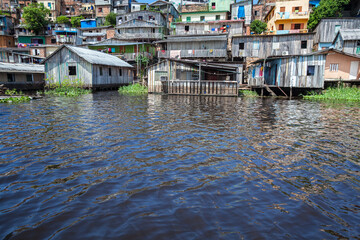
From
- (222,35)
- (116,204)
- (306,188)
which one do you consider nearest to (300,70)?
(222,35)

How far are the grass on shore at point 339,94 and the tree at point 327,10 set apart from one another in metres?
22.7

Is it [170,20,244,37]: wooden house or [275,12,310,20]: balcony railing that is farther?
[170,20,244,37]: wooden house

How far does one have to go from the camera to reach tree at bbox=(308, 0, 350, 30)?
40.8 m

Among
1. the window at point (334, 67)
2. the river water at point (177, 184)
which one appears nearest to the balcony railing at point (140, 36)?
the window at point (334, 67)

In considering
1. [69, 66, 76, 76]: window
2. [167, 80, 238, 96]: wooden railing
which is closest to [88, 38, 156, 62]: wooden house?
[69, 66, 76, 76]: window

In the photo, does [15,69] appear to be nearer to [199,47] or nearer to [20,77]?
[20,77]

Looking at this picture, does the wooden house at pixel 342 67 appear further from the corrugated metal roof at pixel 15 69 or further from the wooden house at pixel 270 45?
the corrugated metal roof at pixel 15 69

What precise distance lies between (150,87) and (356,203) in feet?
85.6

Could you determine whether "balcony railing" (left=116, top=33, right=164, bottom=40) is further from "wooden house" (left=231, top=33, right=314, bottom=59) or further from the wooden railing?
the wooden railing

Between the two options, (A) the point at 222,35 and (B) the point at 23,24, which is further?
(B) the point at 23,24

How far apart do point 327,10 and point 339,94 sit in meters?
24.7

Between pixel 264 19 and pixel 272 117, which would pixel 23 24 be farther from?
pixel 272 117

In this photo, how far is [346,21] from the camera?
37.9 meters

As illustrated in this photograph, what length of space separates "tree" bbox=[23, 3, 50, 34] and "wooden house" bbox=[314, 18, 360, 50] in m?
59.5
